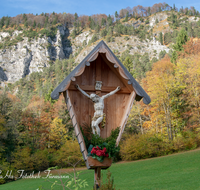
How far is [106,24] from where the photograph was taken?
513 feet

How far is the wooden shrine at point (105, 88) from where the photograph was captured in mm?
5223

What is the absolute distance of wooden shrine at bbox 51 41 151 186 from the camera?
5.22 metres

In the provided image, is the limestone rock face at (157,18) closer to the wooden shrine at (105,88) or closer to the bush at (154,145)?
the bush at (154,145)

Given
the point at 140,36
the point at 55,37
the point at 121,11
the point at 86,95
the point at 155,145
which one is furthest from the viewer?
the point at 121,11

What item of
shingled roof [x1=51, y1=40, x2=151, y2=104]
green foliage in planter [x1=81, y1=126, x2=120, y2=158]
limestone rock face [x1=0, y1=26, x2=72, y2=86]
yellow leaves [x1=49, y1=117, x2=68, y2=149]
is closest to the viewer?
green foliage in planter [x1=81, y1=126, x2=120, y2=158]

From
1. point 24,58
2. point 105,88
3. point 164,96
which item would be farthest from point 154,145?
point 24,58

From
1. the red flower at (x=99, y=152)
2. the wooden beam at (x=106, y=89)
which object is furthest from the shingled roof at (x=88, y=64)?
the red flower at (x=99, y=152)

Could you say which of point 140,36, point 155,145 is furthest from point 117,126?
point 140,36

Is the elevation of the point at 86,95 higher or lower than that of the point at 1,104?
higher

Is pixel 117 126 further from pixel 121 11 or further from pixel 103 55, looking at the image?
pixel 121 11

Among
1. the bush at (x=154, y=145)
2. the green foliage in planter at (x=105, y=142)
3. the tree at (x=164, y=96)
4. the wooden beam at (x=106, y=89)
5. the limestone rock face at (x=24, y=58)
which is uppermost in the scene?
the limestone rock face at (x=24, y=58)

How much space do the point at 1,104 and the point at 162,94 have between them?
22150 millimetres

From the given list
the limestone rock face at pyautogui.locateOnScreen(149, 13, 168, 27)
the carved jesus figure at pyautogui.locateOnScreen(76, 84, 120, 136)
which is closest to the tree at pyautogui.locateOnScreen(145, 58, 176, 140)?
the carved jesus figure at pyautogui.locateOnScreen(76, 84, 120, 136)

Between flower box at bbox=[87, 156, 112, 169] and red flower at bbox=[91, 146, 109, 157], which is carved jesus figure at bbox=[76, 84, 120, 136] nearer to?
red flower at bbox=[91, 146, 109, 157]
